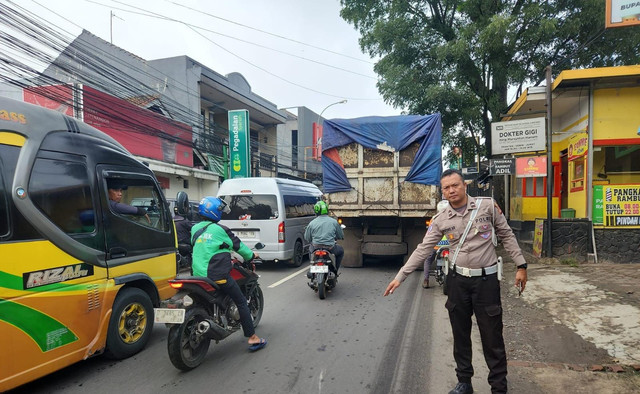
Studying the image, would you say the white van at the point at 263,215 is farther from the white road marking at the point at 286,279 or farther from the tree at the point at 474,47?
the tree at the point at 474,47

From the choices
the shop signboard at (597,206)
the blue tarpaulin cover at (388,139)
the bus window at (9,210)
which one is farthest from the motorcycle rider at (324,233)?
the shop signboard at (597,206)

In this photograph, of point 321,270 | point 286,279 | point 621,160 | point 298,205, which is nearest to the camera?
point 321,270

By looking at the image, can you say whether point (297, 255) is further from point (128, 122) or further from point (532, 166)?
point (128, 122)

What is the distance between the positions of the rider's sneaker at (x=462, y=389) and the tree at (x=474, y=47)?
410 inches

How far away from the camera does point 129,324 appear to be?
13.6ft

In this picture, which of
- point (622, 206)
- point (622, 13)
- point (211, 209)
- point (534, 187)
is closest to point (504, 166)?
point (622, 206)

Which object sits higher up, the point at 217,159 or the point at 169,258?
the point at 217,159

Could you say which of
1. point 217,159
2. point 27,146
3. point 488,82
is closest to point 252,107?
point 217,159

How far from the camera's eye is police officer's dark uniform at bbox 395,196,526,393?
3012mm

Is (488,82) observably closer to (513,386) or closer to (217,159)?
(513,386)

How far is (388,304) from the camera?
6.15 m

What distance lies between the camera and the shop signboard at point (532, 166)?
9.70 meters

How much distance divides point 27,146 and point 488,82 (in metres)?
13.4

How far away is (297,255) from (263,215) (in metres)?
1.49
